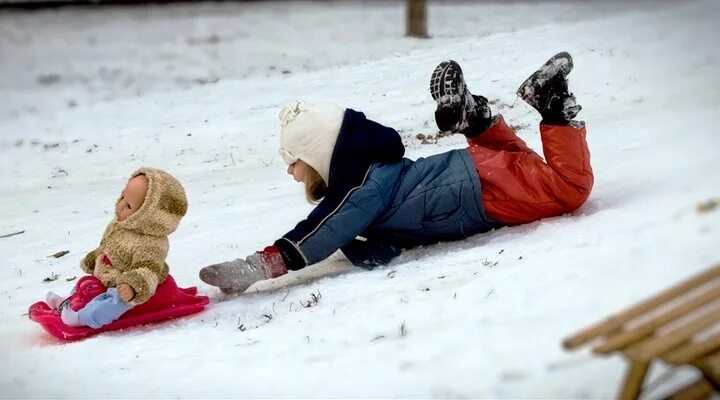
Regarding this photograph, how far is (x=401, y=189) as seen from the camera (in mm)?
4379

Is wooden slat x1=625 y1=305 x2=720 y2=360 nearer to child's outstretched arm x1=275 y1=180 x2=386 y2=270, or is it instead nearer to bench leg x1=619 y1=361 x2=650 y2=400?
bench leg x1=619 y1=361 x2=650 y2=400

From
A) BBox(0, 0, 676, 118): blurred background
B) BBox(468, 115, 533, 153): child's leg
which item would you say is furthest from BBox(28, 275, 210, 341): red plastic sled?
BBox(0, 0, 676, 118): blurred background

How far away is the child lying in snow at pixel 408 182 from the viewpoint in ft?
13.8

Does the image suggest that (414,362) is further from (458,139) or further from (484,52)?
(484,52)

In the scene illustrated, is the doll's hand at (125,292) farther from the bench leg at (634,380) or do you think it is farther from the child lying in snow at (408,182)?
the bench leg at (634,380)

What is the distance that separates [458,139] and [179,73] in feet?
34.1

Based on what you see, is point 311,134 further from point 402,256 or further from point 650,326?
point 650,326

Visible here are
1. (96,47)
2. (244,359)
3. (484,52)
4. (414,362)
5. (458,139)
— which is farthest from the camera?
(96,47)

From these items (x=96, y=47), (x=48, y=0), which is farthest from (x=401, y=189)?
(x=48, y=0)

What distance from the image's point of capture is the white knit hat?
435 cm

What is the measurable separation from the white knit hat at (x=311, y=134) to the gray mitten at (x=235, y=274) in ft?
1.99

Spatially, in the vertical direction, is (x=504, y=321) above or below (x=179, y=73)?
above

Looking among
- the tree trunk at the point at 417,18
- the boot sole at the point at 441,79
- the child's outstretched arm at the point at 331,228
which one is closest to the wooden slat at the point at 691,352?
the child's outstretched arm at the point at 331,228

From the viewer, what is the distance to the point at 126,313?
402 cm
